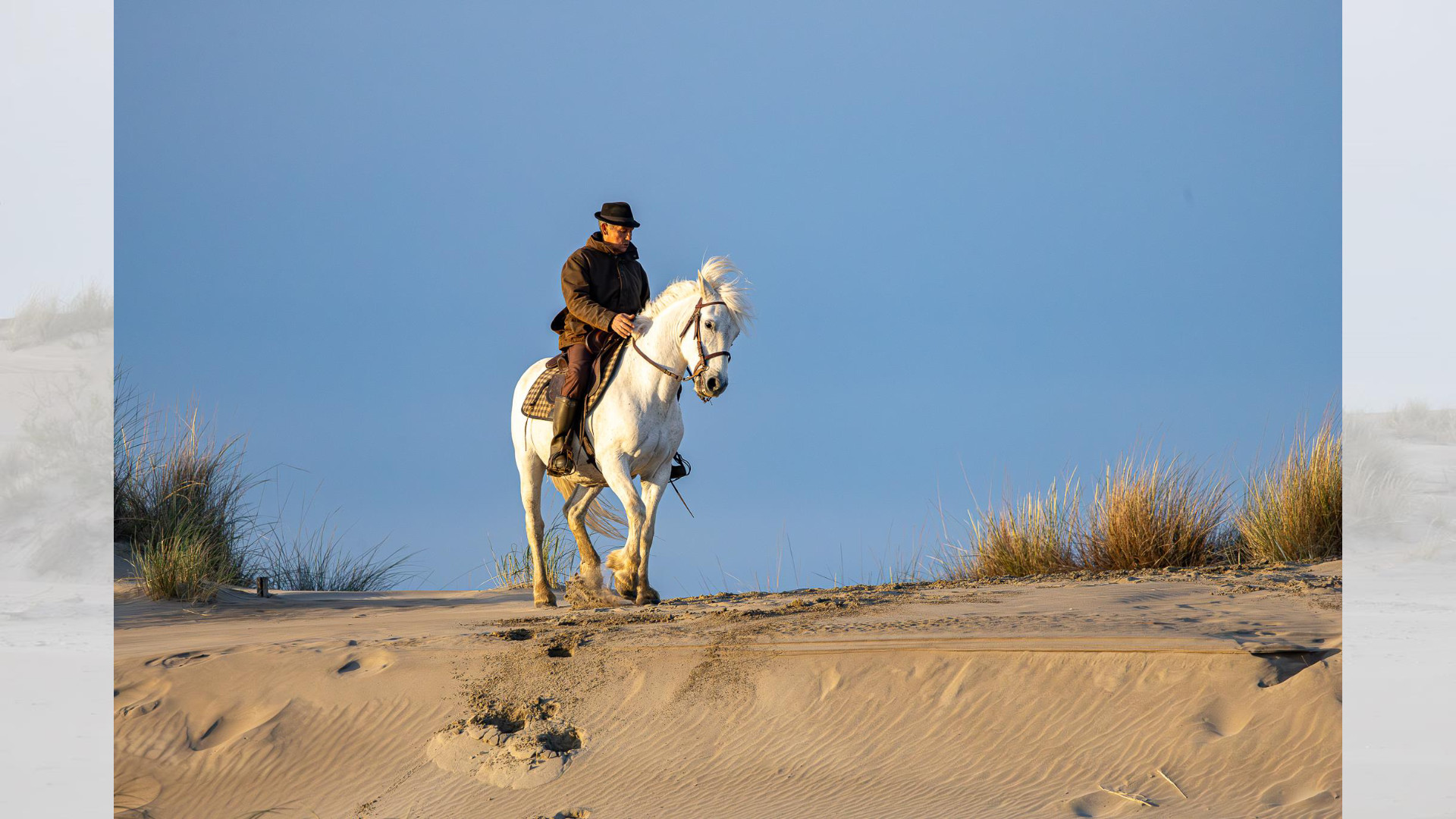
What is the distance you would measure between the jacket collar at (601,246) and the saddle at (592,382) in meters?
0.69

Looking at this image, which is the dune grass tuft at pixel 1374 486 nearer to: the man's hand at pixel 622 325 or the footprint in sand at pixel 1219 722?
the footprint in sand at pixel 1219 722

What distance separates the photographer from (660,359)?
9.53 m

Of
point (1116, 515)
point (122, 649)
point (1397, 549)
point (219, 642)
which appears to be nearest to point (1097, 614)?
point (1116, 515)

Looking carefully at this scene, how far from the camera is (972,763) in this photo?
681cm

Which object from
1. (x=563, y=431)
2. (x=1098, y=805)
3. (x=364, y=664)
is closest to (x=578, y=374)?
(x=563, y=431)

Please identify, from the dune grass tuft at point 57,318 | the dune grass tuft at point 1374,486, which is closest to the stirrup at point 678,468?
the dune grass tuft at point 1374,486

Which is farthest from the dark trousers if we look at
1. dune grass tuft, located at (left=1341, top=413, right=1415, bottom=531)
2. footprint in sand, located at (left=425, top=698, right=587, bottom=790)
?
dune grass tuft, located at (left=1341, top=413, right=1415, bottom=531)

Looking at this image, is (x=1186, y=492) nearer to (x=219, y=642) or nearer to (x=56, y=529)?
(x=219, y=642)

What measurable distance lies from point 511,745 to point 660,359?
3.45 meters

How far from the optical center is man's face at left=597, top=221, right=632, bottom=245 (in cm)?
1021

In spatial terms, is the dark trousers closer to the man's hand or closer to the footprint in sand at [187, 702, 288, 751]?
the man's hand

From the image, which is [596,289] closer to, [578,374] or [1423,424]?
[578,374]

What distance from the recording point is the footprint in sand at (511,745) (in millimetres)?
6891

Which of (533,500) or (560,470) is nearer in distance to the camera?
(560,470)
